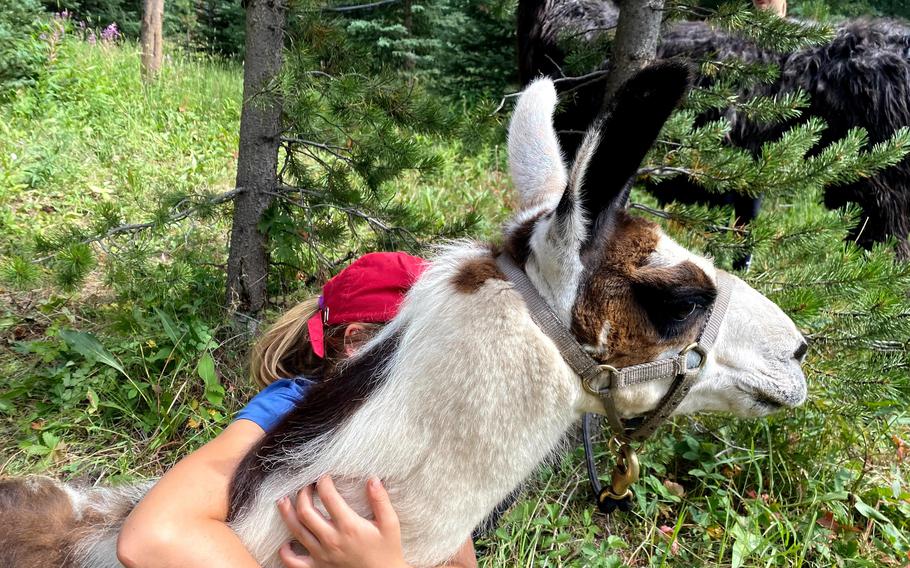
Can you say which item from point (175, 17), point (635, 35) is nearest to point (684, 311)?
point (635, 35)

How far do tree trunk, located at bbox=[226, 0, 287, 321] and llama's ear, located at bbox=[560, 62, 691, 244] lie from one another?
57.8 inches

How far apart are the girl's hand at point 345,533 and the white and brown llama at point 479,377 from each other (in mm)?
41

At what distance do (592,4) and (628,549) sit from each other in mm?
3735

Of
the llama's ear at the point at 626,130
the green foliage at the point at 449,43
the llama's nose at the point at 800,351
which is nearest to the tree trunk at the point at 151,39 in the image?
the green foliage at the point at 449,43

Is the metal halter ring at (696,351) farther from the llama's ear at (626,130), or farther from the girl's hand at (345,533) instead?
the girl's hand at (345,533)

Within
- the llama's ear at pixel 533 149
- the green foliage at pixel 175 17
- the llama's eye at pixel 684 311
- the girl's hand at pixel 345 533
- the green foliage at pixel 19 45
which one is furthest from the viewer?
the green foliage at pixel 175 17

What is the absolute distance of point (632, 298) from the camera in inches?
58.4

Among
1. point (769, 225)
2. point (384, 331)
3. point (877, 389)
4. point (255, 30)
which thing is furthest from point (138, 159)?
point (877, 389)

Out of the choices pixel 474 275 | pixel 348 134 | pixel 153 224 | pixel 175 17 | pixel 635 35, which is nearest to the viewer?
pixel 474 275

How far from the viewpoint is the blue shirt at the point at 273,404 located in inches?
68.4

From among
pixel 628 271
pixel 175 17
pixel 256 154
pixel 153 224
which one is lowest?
pixel 153 224

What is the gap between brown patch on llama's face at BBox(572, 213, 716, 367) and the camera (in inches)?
57.4

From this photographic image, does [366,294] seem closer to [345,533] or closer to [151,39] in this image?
[345,533]

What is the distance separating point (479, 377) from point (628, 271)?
45cm
